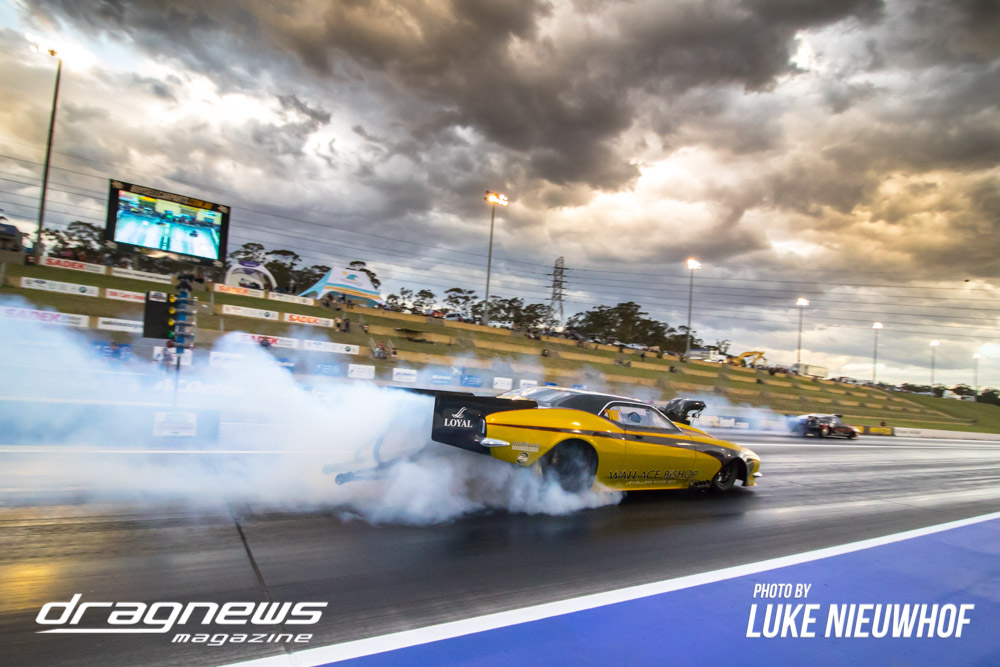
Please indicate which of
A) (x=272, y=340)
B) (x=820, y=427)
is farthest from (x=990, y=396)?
(x=272, y=340)

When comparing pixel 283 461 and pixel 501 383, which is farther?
pixel 501 383

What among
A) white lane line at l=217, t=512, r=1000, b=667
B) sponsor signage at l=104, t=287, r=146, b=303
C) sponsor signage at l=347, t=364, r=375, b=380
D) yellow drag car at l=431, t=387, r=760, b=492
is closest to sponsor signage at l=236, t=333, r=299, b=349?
sponsor signage at l=347, t=364, r=375, b=380

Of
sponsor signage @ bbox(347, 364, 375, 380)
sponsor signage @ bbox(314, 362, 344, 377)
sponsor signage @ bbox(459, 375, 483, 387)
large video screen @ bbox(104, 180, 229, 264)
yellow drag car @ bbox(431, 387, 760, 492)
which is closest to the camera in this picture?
yellow drag car @ bbox(431, 387, 760, 492)

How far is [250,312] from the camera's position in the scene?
32.7 metres

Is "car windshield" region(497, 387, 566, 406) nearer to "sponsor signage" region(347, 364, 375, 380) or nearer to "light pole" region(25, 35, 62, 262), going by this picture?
"sponsor signage" region(347, 364, 375, 380)

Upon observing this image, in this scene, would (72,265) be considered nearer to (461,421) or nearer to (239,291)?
(239,291)

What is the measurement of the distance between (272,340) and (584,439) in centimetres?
2474

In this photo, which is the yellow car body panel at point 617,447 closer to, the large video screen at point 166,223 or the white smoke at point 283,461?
the white smoke at point 283,461

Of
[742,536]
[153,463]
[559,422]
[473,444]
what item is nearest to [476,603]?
[473,444]

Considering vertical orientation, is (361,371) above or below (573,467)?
below

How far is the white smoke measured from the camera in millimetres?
5570

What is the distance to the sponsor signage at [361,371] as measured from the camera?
25666 millimetres

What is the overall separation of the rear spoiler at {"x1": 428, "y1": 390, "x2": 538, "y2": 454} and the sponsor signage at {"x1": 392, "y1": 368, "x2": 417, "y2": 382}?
1982 centimetres

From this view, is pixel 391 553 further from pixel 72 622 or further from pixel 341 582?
pixel 72 622
